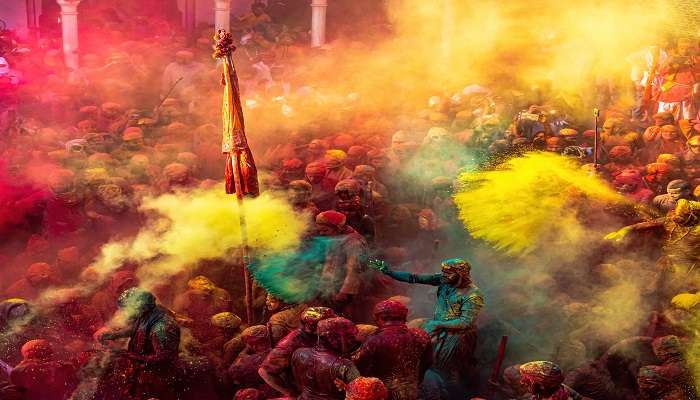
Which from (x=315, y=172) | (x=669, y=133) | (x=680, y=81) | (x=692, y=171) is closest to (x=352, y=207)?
(x=315, y=172)

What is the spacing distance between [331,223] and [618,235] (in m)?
4.03

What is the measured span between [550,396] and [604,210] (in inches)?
234

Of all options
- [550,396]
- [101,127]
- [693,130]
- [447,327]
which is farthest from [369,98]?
[550,396]

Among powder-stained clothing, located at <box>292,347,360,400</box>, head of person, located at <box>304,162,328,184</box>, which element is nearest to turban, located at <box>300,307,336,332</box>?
powder-stained clothing, located at <box>292,347,360,400</box>

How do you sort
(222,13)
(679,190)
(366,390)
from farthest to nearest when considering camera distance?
(222,13)
(679,190)
(366,390)

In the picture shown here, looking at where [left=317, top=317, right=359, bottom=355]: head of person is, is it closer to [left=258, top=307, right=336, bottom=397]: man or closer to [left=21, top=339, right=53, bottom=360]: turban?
[left=258, top=307, right=336, bottom=397]: man

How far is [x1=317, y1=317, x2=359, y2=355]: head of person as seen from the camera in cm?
612

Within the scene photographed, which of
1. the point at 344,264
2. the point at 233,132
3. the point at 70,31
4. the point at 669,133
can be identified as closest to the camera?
the point at 233,132

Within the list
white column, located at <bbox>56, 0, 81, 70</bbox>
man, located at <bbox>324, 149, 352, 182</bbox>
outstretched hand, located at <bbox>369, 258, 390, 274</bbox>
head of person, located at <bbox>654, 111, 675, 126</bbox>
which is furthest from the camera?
white column, located at <bbox>56, 0, 81, 70</bbox>

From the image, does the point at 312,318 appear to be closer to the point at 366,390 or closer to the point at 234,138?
the point at 366,390

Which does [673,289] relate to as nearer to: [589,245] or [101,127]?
[589,245]

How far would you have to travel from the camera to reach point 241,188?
8.92 metres

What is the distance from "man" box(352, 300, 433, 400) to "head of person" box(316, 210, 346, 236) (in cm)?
263

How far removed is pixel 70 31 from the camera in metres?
21.0
